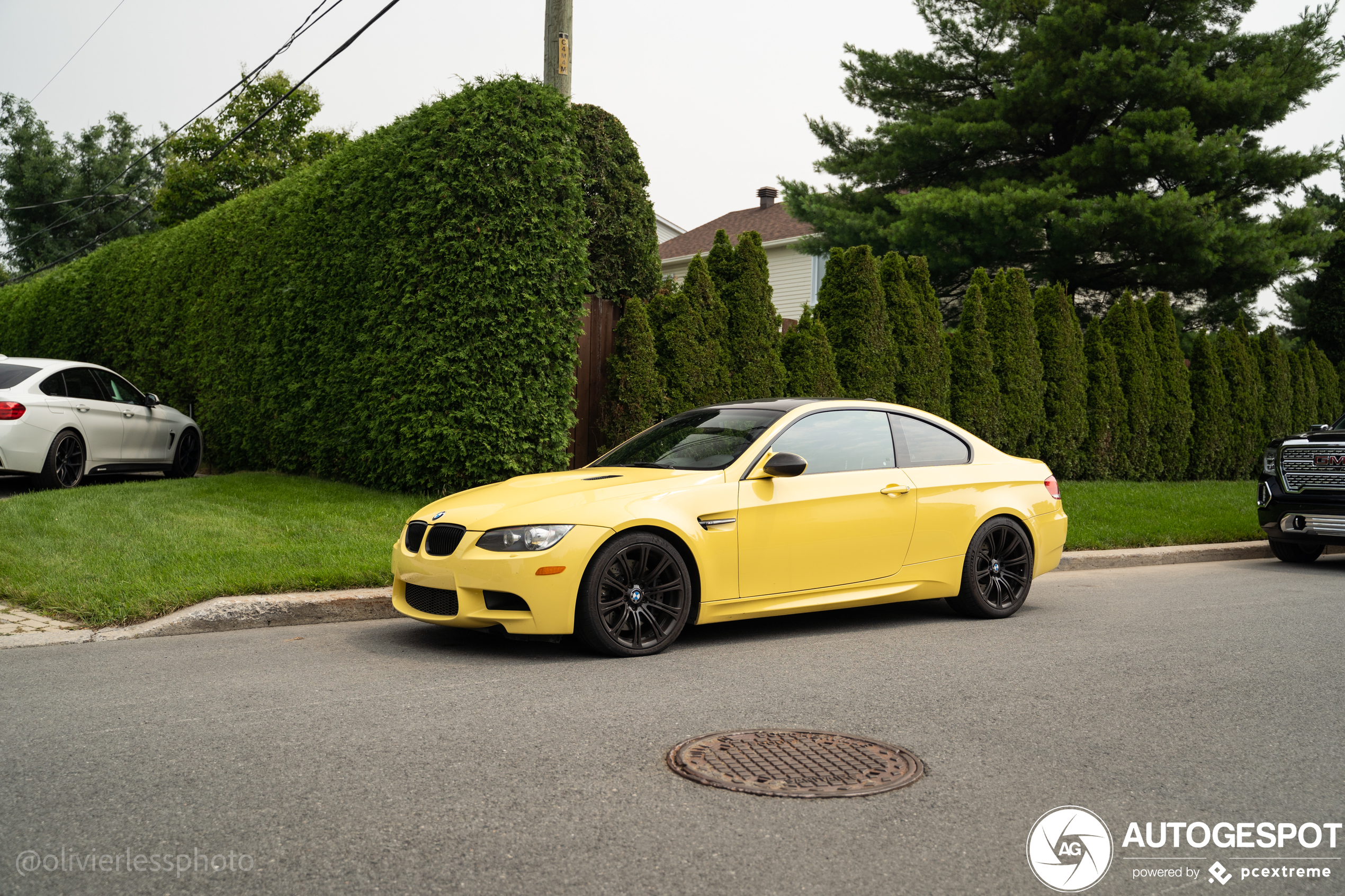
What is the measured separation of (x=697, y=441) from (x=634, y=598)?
1.46m

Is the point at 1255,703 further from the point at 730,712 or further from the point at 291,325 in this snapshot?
the point at 291,325

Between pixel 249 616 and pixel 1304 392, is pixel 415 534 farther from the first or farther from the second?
pixel 1304 392

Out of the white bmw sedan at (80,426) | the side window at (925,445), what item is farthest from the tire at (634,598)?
the white bmw sedan at (80,426)

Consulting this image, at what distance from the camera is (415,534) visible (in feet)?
21.1

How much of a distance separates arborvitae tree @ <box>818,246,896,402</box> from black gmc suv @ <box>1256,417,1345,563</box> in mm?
4563

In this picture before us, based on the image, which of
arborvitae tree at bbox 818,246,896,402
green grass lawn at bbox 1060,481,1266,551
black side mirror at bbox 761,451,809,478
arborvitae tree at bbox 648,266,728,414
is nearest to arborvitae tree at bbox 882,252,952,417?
arborvitae tree at bbox 818,246,896,402

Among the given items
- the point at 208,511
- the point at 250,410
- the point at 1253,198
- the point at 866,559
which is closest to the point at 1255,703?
the point at 866,559

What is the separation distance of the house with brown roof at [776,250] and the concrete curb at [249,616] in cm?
2195

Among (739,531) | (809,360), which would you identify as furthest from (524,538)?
(809,360)

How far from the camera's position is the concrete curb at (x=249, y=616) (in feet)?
21.1

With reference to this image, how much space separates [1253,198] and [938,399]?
11.4 meters

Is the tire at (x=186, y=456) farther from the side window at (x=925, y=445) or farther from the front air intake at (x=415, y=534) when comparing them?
the side window at (x=925, y=445)

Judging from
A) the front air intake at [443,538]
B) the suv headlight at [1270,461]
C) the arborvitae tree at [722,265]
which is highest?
the arborvitae tree at [722,265]

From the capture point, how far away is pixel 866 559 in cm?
704
